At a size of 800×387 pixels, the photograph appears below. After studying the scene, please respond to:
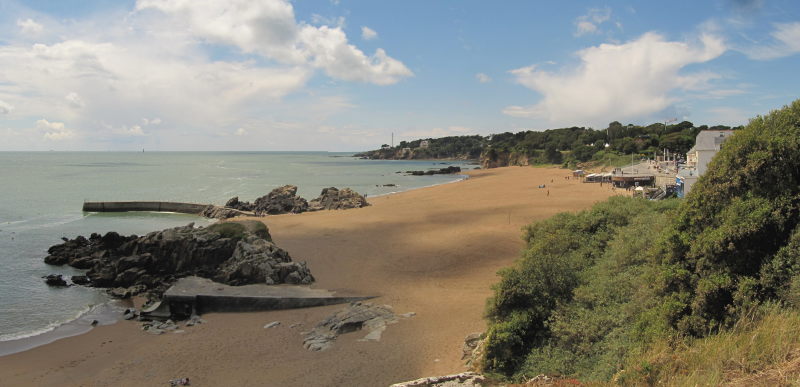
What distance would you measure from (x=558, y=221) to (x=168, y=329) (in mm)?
A: 14868

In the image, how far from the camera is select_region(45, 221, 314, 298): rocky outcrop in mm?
20969

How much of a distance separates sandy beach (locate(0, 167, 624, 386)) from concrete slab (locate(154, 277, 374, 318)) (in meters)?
0.50

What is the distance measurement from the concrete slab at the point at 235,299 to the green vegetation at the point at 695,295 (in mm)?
9287

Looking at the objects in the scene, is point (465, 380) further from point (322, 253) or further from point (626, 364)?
point (322, 253)

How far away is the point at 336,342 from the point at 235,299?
5946mm

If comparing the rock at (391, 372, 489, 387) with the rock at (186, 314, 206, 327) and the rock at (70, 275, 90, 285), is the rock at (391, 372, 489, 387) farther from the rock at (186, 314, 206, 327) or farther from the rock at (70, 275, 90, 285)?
the rock at (70, 275, 90, 285)

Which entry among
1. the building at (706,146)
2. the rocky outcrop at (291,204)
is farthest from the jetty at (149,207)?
the building at (706,146)

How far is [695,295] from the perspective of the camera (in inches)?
316

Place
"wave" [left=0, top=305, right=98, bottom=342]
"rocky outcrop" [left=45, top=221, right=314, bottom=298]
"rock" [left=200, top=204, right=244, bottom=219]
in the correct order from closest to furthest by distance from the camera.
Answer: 1. "wave" [left=0, top=305, right=98, bottom=342]
2. "rocky outcrop" [left=45, top=221, right=314, bottom=298]
3. "rock" [left=200, top=204, right=244, bottom=219]

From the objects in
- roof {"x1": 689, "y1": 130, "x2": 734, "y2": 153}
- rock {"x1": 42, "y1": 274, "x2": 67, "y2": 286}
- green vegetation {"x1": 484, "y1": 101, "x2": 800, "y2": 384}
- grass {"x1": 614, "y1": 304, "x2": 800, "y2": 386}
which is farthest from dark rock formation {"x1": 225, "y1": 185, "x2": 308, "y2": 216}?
grass {"x1": 614, "y1": 304, "x2": 800, "y2": 386}

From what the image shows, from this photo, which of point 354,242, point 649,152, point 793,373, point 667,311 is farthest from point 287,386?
point 649,152

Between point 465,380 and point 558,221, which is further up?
point 558,221

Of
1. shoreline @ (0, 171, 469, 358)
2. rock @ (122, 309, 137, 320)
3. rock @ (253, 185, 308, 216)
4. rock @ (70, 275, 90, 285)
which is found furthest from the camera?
rock @ (253, 185, 308, 216)

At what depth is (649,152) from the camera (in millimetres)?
81312
